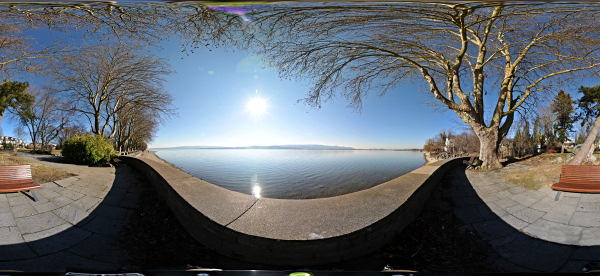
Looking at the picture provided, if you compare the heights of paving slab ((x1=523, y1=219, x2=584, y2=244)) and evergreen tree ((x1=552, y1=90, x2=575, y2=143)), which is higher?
evergreen tree ((x1=552, y1=90, x2=575, y2=143))

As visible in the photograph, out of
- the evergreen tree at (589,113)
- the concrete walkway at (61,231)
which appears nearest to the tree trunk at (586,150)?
the evergreen tree at (589,113)

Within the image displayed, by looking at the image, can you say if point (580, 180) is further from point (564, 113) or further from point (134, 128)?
point (134, 128)

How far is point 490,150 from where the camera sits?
1.22 metres

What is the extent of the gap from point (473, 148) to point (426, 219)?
0.61 meters

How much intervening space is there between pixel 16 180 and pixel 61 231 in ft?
1.45

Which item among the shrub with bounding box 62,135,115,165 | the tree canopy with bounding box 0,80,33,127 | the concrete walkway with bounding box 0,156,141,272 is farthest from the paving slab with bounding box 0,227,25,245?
the tree canopy with bounding box 0,80,33,127

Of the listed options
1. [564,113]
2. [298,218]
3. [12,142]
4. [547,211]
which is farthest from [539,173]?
[12,142]

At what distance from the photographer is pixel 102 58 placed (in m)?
1.21

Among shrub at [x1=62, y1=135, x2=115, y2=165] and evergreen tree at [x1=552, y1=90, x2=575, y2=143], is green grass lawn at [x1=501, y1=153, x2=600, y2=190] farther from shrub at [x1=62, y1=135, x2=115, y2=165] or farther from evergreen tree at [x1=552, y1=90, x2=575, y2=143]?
shrub at [x1=62, y1=135, x2=115, y2=165]

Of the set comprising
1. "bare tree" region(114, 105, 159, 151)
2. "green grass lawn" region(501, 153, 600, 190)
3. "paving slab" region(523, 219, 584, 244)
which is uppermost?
"bare tree" region(114, 105, 159, 151)

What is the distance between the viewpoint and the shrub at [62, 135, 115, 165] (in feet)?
3.81

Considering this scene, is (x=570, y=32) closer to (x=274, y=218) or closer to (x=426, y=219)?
(x=426, y=219)

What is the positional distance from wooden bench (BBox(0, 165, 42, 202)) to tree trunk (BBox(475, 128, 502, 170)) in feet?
9.17

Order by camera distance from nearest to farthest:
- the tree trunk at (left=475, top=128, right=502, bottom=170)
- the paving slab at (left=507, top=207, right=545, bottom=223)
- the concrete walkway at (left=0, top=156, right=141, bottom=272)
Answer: the concrete walkway at (left=0, top=156, right=141, bottom=272) → the paving slab at (left=507, top=207, right=545, bottom=223) → the tree trunk at (left=475, top=128, right=502, bottom=170)
